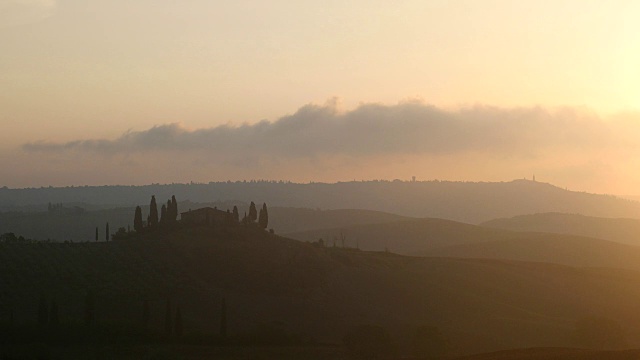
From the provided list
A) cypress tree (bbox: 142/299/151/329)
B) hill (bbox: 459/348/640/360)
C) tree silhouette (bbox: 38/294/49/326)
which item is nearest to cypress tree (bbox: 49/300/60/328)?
tree silhouette (bbox: 38/294/49/326)

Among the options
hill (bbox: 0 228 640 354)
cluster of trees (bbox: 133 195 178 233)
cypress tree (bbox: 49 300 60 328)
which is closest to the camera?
cypress tree (bbox: 49 300 60 328)

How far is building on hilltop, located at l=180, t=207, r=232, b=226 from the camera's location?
468 feet

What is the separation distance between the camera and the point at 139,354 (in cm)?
7519

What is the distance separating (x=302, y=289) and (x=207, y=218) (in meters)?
29.1

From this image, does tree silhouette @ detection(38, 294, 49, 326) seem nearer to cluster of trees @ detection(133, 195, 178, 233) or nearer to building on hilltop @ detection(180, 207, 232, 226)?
cluster of trees @ detection(133, 195, 178, 233)

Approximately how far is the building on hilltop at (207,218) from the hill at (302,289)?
5425 millimetres

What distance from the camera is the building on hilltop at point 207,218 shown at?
142750mm

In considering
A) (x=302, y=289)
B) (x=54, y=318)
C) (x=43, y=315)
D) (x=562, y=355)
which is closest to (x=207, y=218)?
(x=302, y=289)

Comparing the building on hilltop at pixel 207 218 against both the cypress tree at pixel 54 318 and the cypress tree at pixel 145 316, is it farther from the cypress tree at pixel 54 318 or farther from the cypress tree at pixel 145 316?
the cypress tree at pixel 54 318

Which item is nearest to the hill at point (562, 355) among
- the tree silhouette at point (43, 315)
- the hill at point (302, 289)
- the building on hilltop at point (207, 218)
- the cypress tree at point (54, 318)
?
the hill at point (302, 289)

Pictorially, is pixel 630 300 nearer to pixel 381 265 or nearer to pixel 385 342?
pixel 381 265

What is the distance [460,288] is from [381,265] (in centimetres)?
1218

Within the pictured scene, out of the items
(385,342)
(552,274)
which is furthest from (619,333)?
(552,274)

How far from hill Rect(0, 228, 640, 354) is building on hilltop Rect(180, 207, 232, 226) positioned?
17.8 feet
